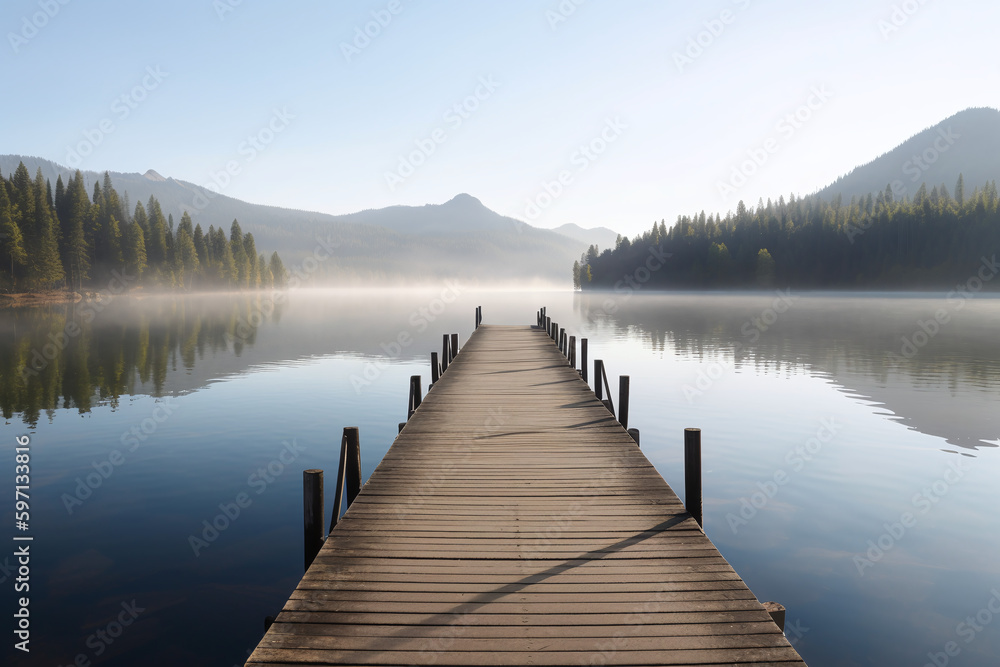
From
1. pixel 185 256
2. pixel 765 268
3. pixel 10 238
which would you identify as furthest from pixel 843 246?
pixel 10 238

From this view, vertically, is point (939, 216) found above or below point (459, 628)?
above

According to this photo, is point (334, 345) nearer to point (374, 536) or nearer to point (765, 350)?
point (765, 350)

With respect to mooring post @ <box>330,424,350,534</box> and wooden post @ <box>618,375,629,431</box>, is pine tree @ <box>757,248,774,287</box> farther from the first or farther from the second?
mooring post @ <box>330,424,350,534</box>

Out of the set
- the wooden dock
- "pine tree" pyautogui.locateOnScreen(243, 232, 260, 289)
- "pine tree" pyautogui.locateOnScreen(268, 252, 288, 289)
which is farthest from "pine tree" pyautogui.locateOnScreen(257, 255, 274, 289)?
the wooden dock

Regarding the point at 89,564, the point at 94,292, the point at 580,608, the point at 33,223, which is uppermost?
the point at 33,223

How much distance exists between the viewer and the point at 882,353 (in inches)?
1246

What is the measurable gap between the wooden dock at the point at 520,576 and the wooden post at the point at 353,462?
34 cm

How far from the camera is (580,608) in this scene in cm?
466

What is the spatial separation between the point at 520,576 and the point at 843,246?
139 meters

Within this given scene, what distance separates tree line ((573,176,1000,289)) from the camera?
4459 inches

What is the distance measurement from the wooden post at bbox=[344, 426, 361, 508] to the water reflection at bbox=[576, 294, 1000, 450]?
1545 centimetres

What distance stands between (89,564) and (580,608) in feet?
26.3

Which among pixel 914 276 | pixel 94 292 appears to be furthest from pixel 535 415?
pixel 914 276

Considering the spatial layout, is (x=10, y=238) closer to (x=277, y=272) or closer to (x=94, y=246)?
(x=94, y=246)
